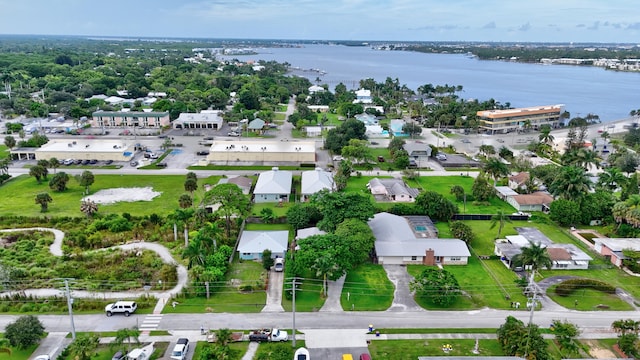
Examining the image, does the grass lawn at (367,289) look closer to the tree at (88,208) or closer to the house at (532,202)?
the house at (532,202)

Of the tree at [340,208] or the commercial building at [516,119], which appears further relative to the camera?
the commercial building at [516,119]

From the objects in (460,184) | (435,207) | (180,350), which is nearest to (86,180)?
(180,350)

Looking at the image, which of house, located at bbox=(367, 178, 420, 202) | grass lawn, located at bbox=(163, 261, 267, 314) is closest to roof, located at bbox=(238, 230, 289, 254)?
grass lawn, located at bbox=(163, 261, 267, 314)

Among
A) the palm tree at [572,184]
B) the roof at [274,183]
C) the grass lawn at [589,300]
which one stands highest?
the palm tree at [572,184]

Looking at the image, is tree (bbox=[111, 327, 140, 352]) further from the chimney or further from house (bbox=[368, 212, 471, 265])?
the chimney

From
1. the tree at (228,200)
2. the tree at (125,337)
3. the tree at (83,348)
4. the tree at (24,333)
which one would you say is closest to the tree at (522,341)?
the tree at (125,337)

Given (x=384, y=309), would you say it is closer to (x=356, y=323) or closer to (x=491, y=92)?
(x=356, y=323)
